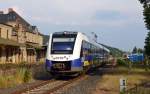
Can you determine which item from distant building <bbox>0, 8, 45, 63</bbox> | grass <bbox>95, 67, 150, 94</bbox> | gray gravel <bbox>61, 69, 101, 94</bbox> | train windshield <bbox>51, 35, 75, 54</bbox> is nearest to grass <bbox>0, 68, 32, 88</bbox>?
train windshield <bbox>51, 35, 75, 54</bbox>

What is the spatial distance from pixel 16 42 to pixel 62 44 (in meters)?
34.3

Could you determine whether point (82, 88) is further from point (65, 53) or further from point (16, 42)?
point (16, 42)

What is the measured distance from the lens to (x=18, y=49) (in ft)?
211

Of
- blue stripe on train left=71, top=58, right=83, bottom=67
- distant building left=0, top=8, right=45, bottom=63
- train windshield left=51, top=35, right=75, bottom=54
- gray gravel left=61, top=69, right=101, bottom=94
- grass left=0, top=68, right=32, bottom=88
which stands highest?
distant building left=0, top=8, right=45, bottom=63

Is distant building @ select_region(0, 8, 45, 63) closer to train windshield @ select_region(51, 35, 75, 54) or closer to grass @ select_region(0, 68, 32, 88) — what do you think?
train windshield @ select_region(51, 35, 75, 54)

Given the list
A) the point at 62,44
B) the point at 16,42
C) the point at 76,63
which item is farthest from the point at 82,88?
the point at 16,42

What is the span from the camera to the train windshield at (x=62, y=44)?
28344mm

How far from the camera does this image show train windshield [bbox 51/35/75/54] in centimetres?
2834

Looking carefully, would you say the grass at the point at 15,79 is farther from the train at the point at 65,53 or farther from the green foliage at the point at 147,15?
the green foliage at the point at 147,15

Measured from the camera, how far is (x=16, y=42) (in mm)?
62156

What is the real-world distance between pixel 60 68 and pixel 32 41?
53405mm

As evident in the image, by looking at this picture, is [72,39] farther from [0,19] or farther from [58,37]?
[0,19]

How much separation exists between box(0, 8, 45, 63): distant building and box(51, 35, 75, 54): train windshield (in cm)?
2069

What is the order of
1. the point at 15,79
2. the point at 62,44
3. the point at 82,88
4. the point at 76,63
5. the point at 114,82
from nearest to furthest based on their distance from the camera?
the point at 82,88
the point at 114,82
the point at 15,79
the point at 76,63
the point at 62,44
